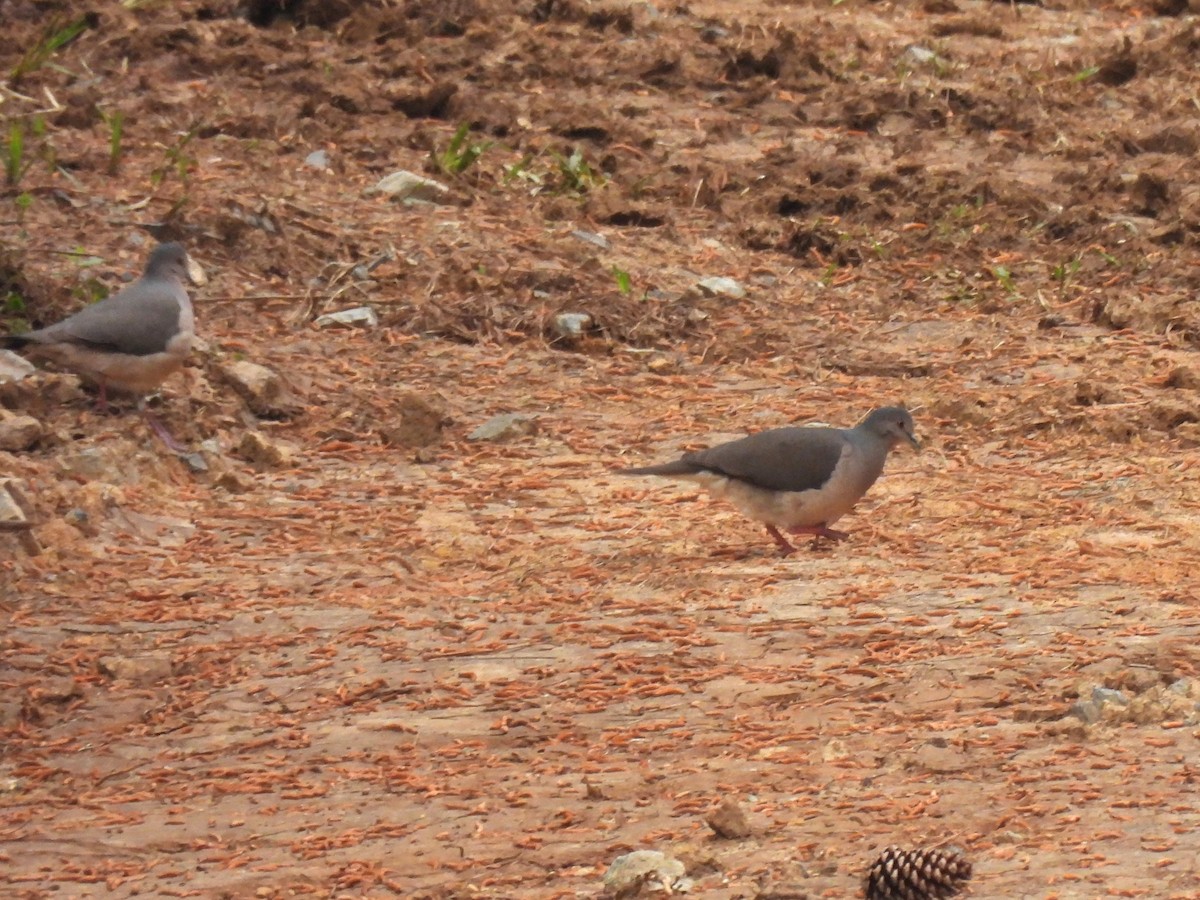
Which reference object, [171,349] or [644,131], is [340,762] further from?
[644,131]

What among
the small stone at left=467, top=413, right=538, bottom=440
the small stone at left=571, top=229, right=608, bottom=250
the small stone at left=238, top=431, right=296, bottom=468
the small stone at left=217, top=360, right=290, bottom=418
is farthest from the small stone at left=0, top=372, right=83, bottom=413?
the small stone at left=571, top=229, right=608, bottom=250

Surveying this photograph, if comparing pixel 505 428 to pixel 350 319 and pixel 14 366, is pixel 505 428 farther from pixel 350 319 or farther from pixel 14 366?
pixel 14 366

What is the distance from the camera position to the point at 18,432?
752 centimetres

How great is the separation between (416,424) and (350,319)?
1275 mm

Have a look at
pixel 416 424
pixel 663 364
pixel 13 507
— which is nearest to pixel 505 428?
pixel 416 424

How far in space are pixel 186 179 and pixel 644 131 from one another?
271 cm

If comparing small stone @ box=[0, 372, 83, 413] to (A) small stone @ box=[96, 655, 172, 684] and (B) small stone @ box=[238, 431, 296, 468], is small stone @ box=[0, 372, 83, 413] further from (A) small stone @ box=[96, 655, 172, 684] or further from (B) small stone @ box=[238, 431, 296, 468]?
(A) small stone @ box=[96, 655, 172, 684]

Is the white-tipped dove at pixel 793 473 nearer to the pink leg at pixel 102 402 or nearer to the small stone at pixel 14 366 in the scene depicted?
the pink leg at pixel 102 402

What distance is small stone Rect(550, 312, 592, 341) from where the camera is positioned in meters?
9.25

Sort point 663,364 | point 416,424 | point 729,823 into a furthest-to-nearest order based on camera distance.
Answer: point 663,364, point 416,424, point 729,823

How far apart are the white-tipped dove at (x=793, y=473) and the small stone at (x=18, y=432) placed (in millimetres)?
2347

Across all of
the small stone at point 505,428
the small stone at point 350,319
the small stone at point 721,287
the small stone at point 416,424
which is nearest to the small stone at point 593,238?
the small stone at point 721,287

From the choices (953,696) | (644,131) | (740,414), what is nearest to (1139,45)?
(644,131)

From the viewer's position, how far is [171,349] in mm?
7965
